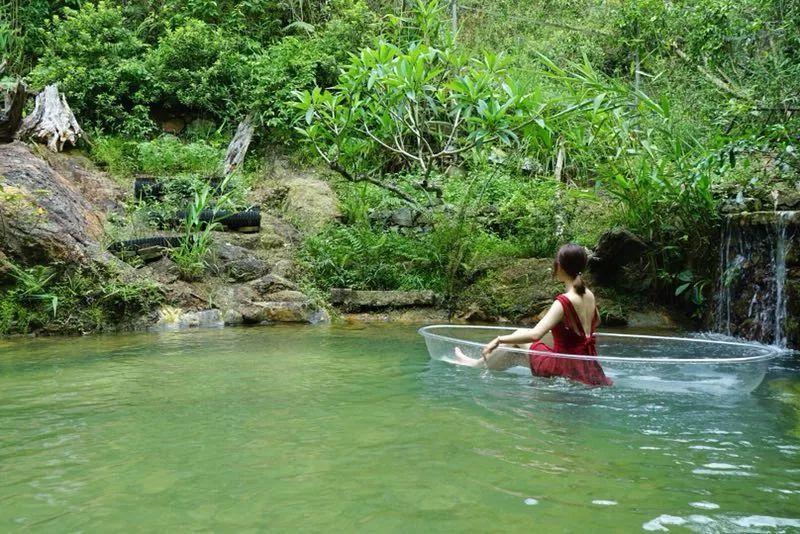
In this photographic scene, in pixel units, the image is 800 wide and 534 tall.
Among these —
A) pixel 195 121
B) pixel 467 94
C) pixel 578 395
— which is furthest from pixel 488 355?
pixel 195 121

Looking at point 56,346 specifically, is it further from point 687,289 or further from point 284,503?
point 687,289

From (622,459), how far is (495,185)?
865 cm

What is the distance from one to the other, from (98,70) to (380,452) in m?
11.5

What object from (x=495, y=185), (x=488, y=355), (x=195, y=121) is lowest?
(x=488, y=355)

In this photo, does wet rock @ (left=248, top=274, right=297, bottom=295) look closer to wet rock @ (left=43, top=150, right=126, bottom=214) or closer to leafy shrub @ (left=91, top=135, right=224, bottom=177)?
wet rock @ (left=43, top=150, right=126, bottom=214)

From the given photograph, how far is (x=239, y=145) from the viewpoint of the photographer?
12.2 metres

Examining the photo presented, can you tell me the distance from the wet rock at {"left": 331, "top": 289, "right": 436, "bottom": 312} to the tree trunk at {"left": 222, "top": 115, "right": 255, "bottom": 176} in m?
4.10

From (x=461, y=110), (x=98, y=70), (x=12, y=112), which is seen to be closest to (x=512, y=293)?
(x=461, y=110)

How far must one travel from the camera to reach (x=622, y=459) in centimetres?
295

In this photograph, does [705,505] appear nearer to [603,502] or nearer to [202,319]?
[603,502]

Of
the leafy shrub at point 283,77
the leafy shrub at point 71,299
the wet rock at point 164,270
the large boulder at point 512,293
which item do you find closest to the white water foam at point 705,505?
the large boulder at point 512,293

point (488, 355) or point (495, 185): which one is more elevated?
point (495, 185)

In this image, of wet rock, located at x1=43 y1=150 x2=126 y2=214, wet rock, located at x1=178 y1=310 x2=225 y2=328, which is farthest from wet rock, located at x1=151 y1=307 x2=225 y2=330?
wet rock, located at x1=43 y1=150 x2=126 y2=214

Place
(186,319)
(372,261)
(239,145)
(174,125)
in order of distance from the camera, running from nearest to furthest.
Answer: (186,319) → (372,261) → (239,145) → (174,125)
